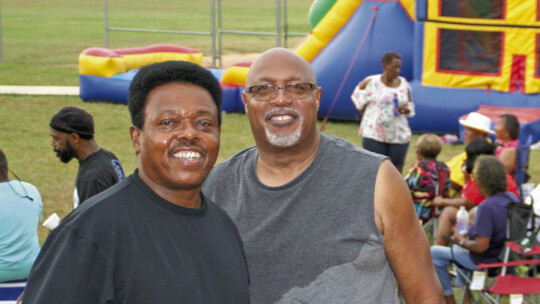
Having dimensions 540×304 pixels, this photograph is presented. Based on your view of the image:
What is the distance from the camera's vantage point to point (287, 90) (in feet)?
9.37

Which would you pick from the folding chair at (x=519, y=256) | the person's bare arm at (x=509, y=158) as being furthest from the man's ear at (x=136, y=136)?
the person's bare arm at (x=509, y=158)

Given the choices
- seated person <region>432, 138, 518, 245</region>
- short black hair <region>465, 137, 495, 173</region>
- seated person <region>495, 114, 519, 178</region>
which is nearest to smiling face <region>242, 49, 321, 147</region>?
seated person <region>432, 138, 518, 245</region>

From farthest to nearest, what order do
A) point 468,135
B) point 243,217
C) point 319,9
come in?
point 319,9 < point 468,135 < point 243,217

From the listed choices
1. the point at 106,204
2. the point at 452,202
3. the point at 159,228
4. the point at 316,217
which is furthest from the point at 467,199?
the point at 106,204

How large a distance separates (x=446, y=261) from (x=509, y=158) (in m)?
1.97

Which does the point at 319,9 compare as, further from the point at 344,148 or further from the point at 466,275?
the point at 344,148

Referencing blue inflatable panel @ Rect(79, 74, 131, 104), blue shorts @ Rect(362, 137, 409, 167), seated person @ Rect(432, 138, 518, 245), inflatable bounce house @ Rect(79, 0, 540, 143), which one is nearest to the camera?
seated person @ Rect(432, 138, 518, 245)

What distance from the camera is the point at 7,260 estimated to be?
16.3 feet

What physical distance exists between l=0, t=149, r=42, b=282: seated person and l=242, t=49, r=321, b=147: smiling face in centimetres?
267

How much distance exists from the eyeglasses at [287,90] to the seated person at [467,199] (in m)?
3.62

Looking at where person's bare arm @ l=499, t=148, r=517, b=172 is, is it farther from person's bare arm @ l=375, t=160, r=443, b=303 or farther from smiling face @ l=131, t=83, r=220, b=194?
smiling face @ l=131, t=83, r=220, b=194

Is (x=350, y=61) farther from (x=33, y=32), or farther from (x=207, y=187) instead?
(x=33, y=32)

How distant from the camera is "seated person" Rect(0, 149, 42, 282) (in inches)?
194

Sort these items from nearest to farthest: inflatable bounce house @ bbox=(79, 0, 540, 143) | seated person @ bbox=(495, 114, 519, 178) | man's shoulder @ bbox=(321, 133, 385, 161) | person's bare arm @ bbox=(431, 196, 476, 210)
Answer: man's shoulder @ bbox=(321, 133, 385, 161)
person's bare arm @ bbox=(431, 196, 476, 210)
seated person @ bbox=(495, 114, 519, 178)
inflatable bounce house @ bbox=(79, 0, 540, 143)
